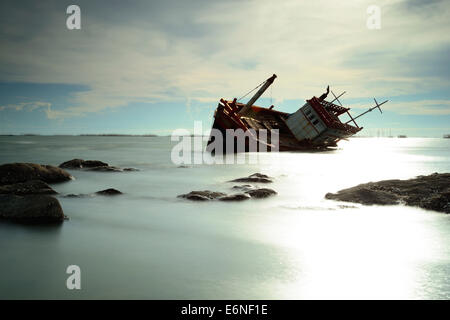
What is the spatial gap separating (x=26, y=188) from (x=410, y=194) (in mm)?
14635

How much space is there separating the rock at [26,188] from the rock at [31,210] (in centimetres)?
263

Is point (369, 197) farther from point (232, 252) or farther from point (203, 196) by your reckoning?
point (232, 252)

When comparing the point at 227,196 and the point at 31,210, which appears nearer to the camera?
the point at 31,210

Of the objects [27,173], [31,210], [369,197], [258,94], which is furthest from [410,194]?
[258,94]

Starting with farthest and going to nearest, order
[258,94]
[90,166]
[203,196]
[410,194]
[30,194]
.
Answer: [258,94] → [90,166] → [203,196] → [410,194] → [30,194]

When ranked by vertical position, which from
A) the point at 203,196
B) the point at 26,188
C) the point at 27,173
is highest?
the point at 27,173

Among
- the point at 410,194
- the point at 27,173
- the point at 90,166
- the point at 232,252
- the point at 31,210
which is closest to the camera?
the point at 232,252

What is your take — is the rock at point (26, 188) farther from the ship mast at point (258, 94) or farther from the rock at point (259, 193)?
the ship mast at point (258, 94)

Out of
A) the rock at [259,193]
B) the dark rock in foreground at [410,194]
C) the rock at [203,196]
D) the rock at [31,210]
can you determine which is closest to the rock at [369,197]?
the dark rock in foreground at [410,194]

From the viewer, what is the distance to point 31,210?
9.41 m

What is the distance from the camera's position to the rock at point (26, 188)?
12216 millimetres

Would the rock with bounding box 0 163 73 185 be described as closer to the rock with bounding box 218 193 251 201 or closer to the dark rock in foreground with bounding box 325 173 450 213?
the rock with bounding box 218 193 251 201

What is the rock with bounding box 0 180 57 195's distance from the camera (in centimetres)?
1222
